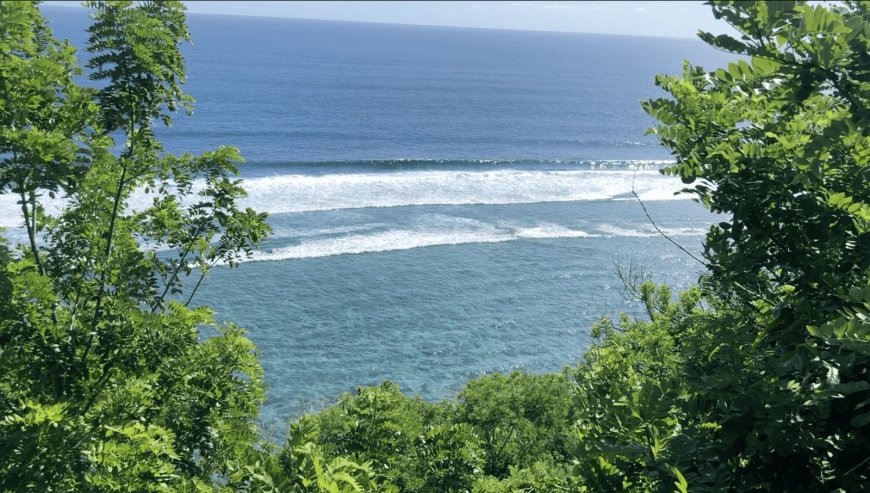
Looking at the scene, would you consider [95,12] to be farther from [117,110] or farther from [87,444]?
[87,444]

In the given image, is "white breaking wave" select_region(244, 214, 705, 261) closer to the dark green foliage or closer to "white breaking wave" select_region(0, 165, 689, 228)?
"white breaking wave" select_region(0, 165, 689, 228)

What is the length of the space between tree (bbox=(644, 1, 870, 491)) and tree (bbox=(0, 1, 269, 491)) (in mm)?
5059

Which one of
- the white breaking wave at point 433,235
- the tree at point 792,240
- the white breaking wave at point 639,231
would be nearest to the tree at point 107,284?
the tree at point 792,240

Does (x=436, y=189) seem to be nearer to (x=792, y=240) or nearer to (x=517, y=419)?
(x=517, y=419)

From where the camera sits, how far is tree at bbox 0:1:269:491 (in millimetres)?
6121

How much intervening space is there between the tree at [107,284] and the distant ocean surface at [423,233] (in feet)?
3.44

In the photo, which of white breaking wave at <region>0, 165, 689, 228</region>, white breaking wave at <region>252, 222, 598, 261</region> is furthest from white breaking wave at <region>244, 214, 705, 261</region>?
white breaking wave at <region>0, 165, 689, 228</region>

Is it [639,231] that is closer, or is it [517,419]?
[517,419]

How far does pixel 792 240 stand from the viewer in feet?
15.5

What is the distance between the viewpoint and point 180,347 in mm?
7555

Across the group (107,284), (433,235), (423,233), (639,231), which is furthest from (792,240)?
(639,231)

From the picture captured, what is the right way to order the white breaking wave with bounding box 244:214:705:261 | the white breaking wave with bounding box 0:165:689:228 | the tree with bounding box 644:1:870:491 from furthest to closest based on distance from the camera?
the white breaking wave with bounding box 0:165:689:228 < the white breaking wave with bounding box 244:214:705:261 < the tree with bounding box 644:1:870:491

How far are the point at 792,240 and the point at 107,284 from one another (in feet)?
22.8

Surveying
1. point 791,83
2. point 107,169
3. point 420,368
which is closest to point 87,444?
point 107,169
